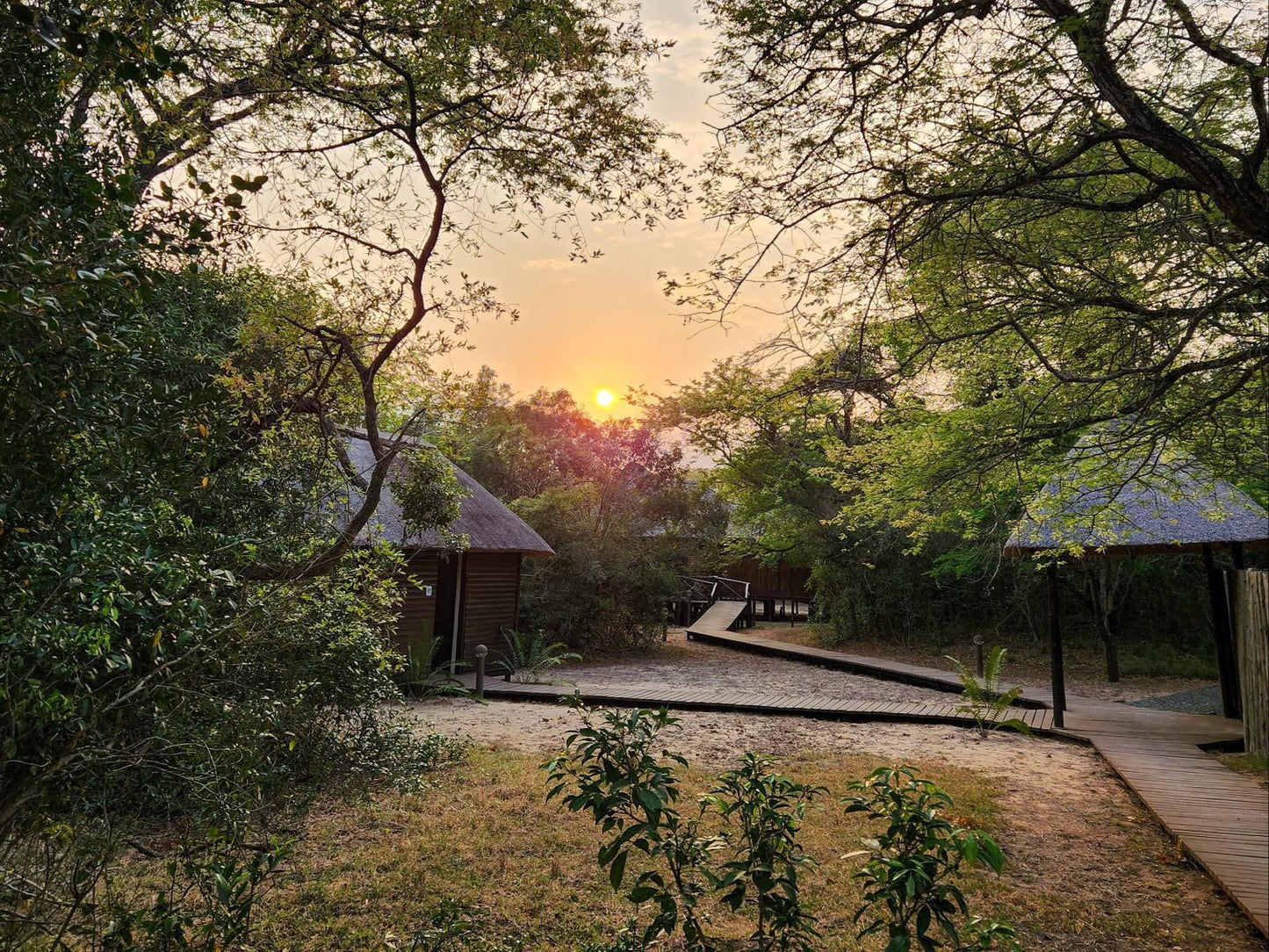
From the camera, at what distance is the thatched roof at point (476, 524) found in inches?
477

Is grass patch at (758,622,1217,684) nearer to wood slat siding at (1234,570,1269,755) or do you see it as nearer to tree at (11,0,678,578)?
wood slat siding at (1234,570,1269,755)

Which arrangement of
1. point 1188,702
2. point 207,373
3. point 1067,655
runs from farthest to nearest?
1. point 1067,655
2. point 1188,702
3. point 207,373

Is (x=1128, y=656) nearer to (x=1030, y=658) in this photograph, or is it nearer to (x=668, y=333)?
(x=1030, y=658)

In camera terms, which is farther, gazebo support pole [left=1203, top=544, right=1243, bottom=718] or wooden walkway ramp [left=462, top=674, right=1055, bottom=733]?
wooden walkway ramp [left=462, top=674, right=1055, bottom=733]

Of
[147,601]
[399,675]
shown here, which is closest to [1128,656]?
[399,675]

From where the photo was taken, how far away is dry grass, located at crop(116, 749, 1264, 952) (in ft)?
13.6

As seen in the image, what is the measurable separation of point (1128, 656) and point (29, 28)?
61.9 feet

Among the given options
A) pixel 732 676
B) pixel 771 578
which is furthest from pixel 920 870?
pixel 771 578

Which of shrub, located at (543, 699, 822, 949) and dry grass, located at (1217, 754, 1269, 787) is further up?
shrub, located at (543, 699, 822, 949)

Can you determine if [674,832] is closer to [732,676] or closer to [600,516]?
[732,676]

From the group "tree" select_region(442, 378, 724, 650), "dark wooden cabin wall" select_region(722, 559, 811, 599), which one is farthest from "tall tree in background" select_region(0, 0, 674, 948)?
"dark wooden cabin wall" select_region(722, 559, 811, 599)

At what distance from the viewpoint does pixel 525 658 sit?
1517cm

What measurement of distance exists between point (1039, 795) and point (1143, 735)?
3361 millimetres

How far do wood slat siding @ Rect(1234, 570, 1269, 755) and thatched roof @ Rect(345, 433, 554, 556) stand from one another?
31.9ft
